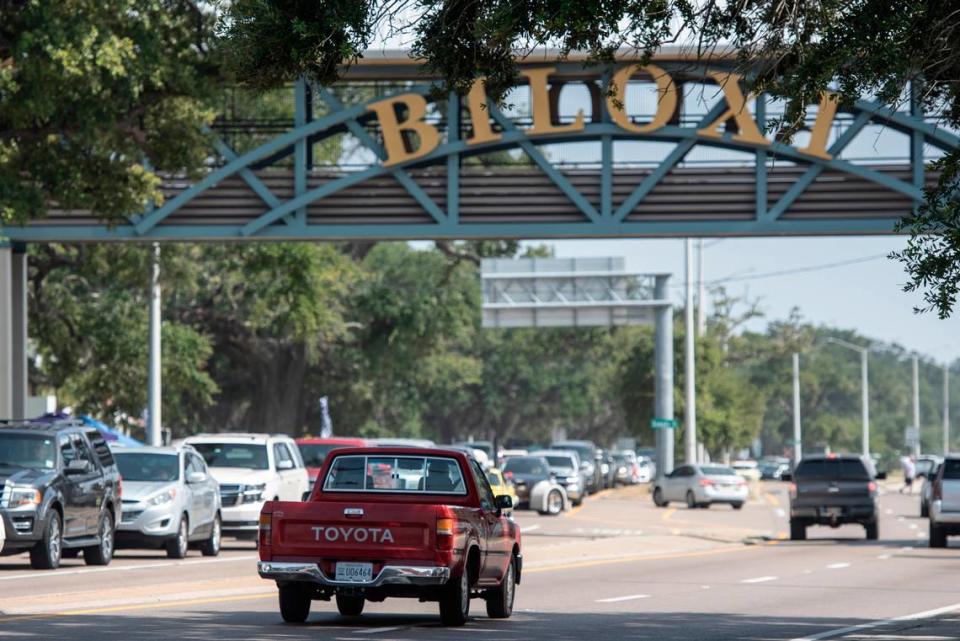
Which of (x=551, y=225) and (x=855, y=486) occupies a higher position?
(x=551, y=225)

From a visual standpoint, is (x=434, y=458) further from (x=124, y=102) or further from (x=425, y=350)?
(x=425, y=350)

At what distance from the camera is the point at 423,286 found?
233ft

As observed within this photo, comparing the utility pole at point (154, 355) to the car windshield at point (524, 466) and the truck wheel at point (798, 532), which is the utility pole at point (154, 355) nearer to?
the car windshield at point (524, 466)

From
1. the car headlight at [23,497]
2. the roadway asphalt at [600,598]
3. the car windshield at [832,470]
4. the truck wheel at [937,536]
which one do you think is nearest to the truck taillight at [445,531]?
the roadway asphalt at [600,598]

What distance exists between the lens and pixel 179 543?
88.8 feet

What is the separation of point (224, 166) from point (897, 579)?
1854 cm

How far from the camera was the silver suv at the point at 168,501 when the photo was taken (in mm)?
26719

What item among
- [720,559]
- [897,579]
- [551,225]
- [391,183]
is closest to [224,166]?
[391,183]

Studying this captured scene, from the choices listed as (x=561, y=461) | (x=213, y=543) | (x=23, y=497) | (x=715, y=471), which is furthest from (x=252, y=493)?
(x=715, y=471)

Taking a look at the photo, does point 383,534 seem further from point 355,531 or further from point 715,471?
point 715,471

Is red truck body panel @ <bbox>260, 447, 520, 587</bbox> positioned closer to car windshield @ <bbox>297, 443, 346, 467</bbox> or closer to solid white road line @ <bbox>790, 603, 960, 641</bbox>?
solid white road line @ <bbox>790, 603, 960, 641</bbox>

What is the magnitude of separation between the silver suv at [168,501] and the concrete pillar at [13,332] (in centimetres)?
999

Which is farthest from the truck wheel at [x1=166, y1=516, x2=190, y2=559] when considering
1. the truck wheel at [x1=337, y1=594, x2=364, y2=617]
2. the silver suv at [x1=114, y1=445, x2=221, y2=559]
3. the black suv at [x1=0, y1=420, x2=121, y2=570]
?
the truck wheel at [x1=337, y1=594, x2=364, y2=617]

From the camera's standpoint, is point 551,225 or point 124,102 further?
point 551,225
